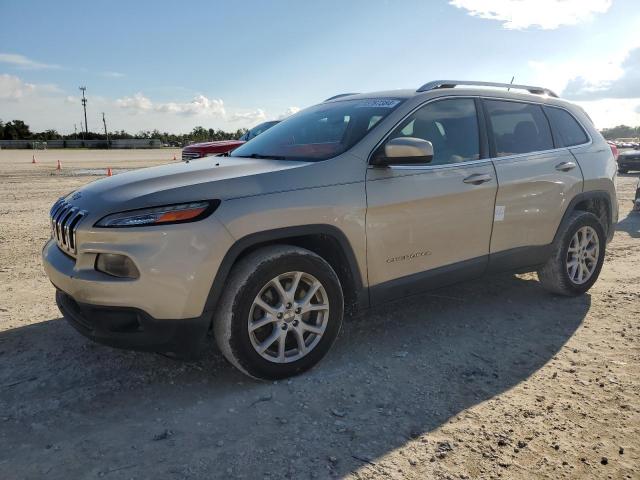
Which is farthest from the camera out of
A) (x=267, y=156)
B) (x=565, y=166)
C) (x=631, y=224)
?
(x=631, y=224)

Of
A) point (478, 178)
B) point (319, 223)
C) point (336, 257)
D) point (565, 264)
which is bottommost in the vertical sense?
point (565, 264)

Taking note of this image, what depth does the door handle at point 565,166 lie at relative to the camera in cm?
445

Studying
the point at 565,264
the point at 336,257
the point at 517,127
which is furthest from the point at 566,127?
the point at 336,257

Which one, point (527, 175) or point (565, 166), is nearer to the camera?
point (527, 175)

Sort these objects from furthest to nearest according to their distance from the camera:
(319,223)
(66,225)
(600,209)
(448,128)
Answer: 1. (600,209)
2. (448,128)
3. (319,223)
4. (66,225)

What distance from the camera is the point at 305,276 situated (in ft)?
10.4

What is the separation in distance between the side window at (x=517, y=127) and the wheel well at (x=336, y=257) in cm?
168

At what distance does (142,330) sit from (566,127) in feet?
13.3

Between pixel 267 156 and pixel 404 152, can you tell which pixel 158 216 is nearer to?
pixel 267 156

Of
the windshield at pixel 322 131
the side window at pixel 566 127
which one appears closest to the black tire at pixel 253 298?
the windshield at pixel 322 131

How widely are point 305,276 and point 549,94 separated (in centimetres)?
327

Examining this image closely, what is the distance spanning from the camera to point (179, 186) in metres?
2.91

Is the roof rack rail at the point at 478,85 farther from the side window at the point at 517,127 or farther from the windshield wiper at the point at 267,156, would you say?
the windshield wiper at the point at 267,156

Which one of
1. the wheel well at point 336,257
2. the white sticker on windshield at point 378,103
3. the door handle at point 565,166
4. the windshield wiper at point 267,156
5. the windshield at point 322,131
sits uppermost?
the white sticker on windshield at point 378,103
